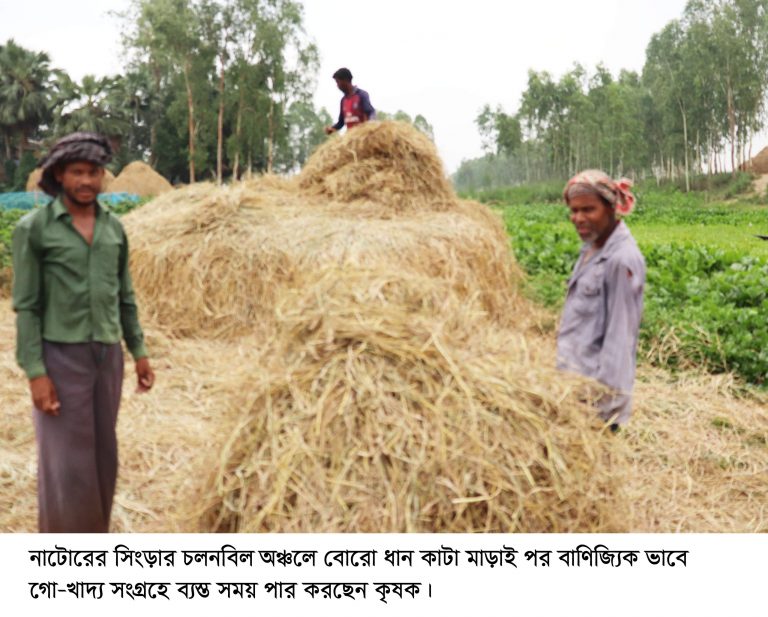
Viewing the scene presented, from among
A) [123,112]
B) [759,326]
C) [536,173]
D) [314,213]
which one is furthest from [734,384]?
[536,173]

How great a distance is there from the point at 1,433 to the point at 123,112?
1632 inches

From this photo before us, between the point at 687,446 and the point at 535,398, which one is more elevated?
the point at 535,398

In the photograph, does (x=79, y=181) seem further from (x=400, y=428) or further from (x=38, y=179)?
(x=400, y=428)

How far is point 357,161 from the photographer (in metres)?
7.84

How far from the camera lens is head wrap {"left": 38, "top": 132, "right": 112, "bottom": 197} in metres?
2.69

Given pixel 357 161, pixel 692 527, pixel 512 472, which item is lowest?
pixel 692 527

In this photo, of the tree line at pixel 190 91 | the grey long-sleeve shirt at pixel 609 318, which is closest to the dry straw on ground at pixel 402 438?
the grey long-sleeve shirt at pixel 609 318

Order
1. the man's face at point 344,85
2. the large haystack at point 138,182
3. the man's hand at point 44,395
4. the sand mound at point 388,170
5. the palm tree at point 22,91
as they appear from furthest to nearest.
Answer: the palm tree at point 22,91 < the large haystack at point 138,182 < the man's face at point 344,85 < the sand mound at point 388,170 < the man's hand at point 44,395

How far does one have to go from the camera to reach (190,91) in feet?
113

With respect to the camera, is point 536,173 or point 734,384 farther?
point 536,173

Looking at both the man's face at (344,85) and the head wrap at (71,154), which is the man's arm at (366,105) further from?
the head wrap at (71,154)

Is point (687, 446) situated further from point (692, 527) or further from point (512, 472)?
point (512, 472)

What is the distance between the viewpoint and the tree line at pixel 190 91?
34438 millimetres

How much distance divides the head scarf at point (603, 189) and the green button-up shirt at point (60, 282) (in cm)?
176
